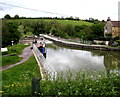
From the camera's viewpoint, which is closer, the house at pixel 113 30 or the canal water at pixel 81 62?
the canal water at pixel 81 62

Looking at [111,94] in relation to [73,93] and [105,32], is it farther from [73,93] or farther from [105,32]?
[105,32]

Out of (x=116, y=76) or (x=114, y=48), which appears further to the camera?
(x=114, y=48)

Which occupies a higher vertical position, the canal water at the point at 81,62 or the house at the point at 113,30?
the house at the point at 113,30

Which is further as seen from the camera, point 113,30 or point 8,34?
point 113,30

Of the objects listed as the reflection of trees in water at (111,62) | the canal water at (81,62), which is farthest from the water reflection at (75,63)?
the reflection of trees in water at (111,62)

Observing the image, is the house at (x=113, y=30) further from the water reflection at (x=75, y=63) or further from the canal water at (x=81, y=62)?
the water reflection at (x=75, y=63)

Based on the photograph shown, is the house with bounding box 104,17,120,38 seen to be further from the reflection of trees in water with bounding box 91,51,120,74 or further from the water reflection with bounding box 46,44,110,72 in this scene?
the water reflection with bounding box 46,44,110,72

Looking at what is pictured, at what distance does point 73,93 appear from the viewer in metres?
5.34

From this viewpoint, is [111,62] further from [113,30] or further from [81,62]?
[113,30]

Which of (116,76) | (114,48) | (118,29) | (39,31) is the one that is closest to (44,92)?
(116,76)

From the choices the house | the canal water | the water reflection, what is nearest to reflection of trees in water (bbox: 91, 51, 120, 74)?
the canal water

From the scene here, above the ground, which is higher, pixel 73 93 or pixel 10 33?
pixel 10 33

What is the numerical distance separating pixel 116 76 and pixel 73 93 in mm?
2268

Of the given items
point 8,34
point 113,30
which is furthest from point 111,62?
point 113,30
